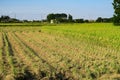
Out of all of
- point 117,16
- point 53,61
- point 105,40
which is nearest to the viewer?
point 53,61

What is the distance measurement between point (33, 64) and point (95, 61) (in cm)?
271

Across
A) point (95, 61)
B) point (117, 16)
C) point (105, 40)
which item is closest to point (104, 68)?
point (95, 61)

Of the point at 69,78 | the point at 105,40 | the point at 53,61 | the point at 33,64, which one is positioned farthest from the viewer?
the point at 105,40

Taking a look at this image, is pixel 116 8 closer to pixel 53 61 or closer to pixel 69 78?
pixel 53 61

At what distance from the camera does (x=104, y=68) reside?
12023 millimetres

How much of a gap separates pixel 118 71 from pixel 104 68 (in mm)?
582

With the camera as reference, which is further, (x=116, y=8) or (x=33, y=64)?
(x=116, y=8)

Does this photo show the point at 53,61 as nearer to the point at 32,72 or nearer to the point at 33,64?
the point at 33,64

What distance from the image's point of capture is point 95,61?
14.0m

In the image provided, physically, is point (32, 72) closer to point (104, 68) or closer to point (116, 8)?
point (104, 68)

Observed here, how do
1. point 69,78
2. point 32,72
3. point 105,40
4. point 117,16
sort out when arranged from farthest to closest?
1. point 117,16
2. point 105,40
3. point 32,72
4. point 69,78

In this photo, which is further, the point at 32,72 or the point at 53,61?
the point at 53,61

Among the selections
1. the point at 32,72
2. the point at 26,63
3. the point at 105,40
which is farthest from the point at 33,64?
the point at 105,40

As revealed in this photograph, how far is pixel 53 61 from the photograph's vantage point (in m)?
14.3
